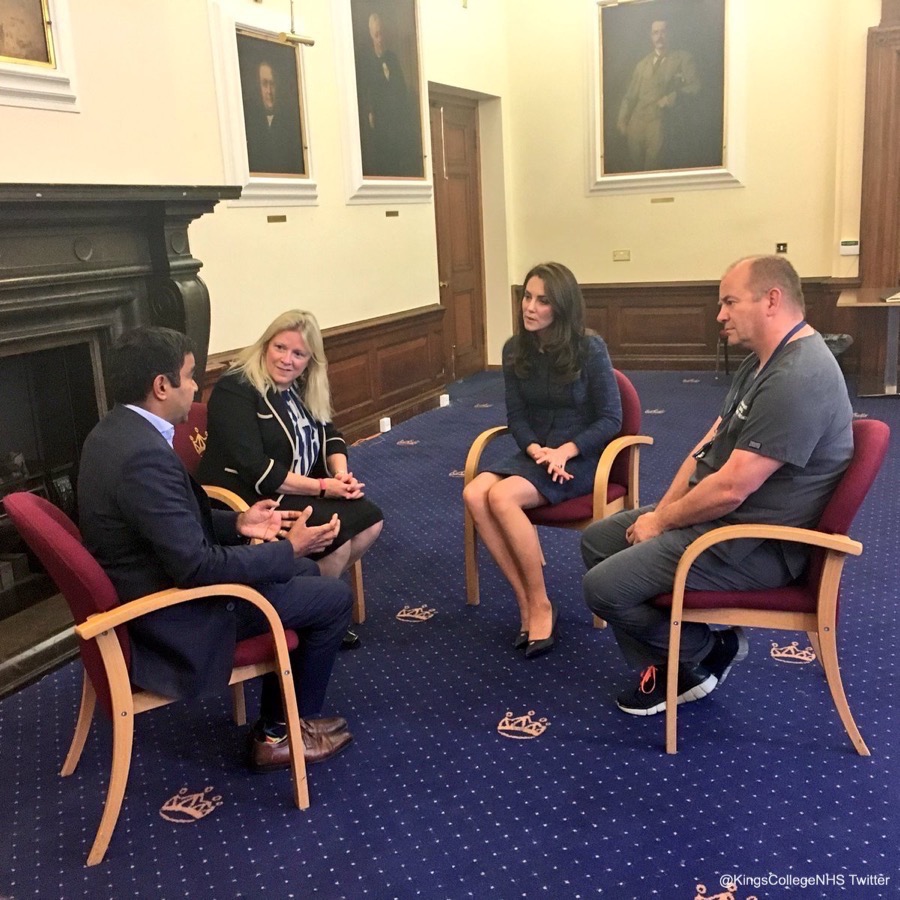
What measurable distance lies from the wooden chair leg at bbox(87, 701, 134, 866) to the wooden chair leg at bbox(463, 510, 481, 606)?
148cm

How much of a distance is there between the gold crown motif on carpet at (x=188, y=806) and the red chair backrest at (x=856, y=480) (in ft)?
5.29

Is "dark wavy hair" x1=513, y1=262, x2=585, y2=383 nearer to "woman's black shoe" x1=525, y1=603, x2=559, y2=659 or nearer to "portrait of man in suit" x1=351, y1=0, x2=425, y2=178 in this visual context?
"woman's black shoe" x1=525, y1=603, x2=559, y2=659

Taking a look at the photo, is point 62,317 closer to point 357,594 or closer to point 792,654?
point 357,594

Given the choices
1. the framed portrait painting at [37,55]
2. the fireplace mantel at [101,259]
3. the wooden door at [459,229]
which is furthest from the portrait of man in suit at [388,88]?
the framed portrait painting at [37,55]

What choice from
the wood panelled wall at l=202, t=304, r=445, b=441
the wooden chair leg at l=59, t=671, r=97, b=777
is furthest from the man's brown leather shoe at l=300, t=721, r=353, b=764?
the wood panelled wall at l=202, t=304, r=445, b=441

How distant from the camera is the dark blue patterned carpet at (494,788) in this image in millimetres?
1985

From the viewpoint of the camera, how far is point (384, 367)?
6.27m

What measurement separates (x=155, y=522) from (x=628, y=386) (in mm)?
1789

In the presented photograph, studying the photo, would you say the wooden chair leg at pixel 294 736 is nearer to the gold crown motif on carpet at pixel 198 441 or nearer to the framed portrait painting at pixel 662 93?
the gold crown motif on carpet at pixel 198 441

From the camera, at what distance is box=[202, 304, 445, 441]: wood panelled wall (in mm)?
5770

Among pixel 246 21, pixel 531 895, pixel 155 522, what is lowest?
pixel 531 895

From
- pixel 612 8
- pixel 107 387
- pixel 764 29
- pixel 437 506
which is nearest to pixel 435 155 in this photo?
pixel 612 8

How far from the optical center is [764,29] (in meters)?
7.17

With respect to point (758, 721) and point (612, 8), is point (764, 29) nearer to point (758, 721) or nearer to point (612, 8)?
point (612, 8)
